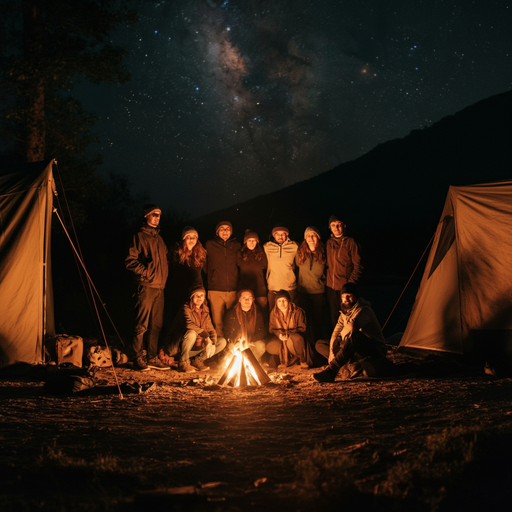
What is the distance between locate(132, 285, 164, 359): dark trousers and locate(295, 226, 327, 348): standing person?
6.60 feet

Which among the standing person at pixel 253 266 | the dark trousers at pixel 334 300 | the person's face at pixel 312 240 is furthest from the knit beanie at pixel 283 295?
the person's face at pixel 312 240

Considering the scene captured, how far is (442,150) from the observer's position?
3521 inches

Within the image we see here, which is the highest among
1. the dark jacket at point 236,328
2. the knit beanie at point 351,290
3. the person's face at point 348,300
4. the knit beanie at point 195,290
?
the knit beanie at point 195,290

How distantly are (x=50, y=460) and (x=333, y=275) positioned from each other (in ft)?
15.9

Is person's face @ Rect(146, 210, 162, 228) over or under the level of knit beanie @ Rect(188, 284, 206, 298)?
over

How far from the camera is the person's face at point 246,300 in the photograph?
7.21m

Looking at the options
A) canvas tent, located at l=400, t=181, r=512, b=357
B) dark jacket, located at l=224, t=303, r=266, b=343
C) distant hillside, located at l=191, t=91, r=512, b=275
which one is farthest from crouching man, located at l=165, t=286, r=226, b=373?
distant hillside, located at l=191, t=91, r=512, b=275

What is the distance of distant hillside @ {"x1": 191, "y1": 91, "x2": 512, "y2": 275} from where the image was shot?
6469 cm

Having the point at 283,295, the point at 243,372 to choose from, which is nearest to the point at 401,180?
the point at 283,295

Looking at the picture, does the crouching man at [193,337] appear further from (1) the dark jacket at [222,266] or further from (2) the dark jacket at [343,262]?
(2) the dark jacket at [343,262]

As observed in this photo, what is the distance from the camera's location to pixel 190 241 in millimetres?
7391

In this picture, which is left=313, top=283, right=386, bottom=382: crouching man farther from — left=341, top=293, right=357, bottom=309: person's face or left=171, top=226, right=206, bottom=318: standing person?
left=171, top=226, right=206, bottom=318: standing person

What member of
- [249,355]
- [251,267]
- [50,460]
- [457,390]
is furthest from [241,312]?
[50,460]

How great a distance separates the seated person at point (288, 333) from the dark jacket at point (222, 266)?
772 mm
